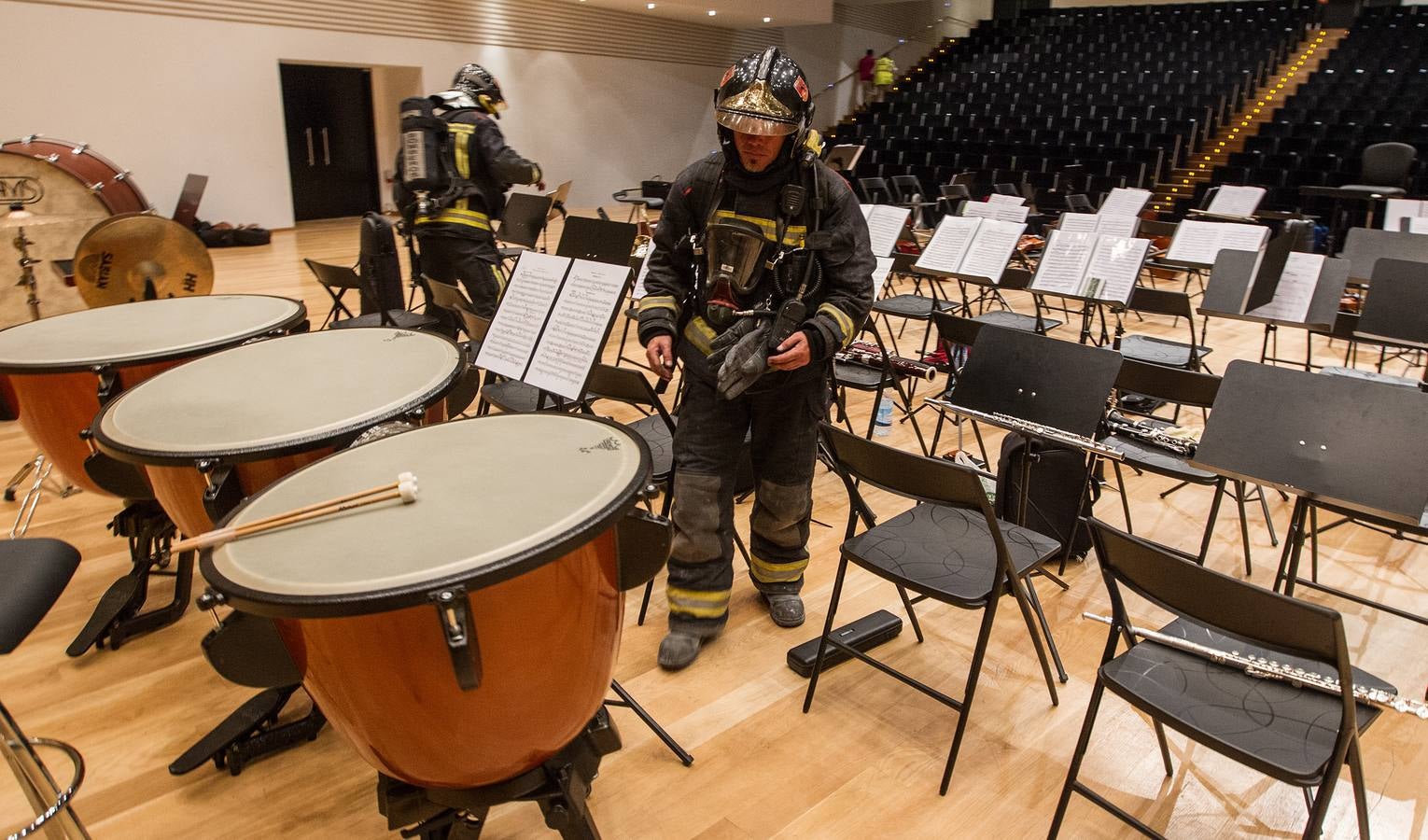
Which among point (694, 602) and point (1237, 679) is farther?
point (694, 602)

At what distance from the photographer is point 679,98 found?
51.4ft

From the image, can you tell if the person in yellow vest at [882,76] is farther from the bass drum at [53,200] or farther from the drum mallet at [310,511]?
the drum mallet at [310,511]

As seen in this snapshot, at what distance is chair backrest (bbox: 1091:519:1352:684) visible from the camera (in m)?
1.36

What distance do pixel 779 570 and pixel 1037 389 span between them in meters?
1.01

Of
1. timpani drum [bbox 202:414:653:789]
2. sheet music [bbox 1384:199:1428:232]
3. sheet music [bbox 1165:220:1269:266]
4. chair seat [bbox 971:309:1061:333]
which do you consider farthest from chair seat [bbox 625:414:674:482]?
sheet music [bbox 1384:199:1428:232]

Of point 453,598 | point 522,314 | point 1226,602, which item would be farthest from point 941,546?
point 453,598

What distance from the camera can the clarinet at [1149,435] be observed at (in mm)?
2711

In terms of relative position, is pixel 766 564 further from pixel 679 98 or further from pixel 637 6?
pixel 679 98

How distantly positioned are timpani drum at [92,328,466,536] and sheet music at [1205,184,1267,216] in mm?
9115

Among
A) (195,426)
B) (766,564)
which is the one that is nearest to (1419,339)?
(766,564)

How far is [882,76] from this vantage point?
A: 56.7ft

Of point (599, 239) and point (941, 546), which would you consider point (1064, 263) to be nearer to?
point (599, 239)

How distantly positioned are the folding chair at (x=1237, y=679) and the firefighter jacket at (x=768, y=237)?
0.98m

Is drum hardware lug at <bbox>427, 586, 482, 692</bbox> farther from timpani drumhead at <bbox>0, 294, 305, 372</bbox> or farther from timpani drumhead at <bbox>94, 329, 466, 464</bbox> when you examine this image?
timpani drumhead at <bbox>0, 294, 305, 372</bbox>
